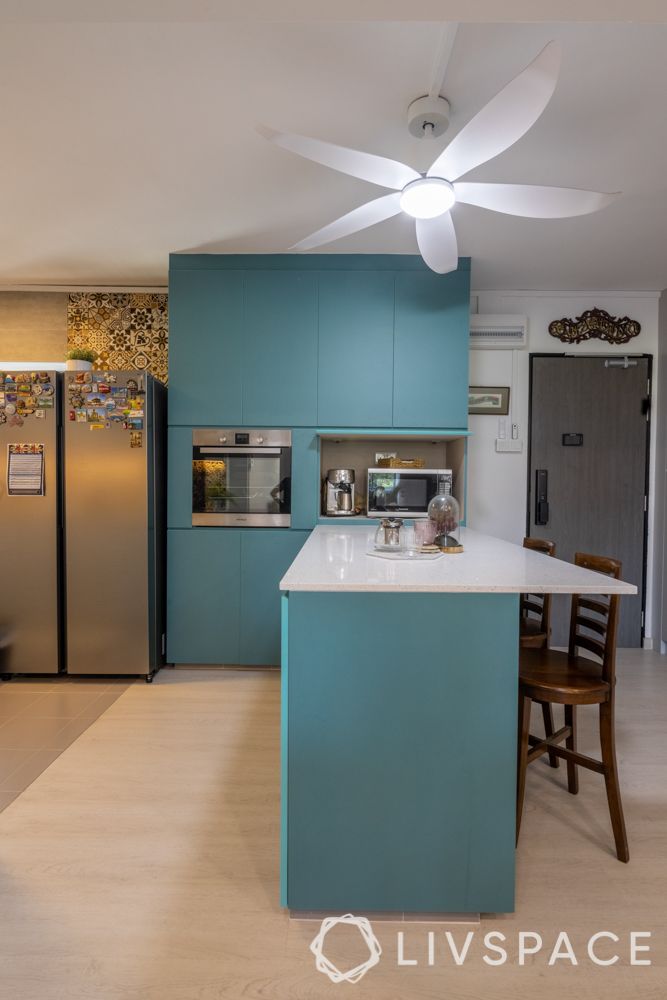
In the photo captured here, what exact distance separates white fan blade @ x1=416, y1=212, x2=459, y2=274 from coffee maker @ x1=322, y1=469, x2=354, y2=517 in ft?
5.03

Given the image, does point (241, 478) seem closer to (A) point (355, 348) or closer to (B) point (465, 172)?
(A) point (355, 348)

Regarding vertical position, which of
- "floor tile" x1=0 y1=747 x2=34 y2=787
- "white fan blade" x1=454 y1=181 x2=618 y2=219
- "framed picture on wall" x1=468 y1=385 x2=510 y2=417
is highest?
"white fan blade" x1=454 y1=181 x2=618 y2=219

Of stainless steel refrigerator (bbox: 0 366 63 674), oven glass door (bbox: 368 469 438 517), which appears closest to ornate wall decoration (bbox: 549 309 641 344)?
oven glass door (bbox: 368 469 438 517)

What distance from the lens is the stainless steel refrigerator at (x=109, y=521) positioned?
120 inches

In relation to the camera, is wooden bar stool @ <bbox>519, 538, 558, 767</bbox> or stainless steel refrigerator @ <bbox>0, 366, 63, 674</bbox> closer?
wooden bar stool @ <bbox>519, 538, 558, 767</bbox>

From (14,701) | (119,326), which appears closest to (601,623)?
(14,701)

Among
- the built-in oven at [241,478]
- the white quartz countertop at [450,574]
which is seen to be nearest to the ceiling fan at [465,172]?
the white quartz countertop at [450,574]

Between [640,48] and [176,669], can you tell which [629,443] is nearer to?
[640,48]

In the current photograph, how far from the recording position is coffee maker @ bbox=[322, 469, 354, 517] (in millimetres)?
3400

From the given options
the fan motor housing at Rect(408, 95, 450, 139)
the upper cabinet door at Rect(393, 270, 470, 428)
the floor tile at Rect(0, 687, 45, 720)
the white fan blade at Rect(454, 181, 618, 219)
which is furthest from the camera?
the upper cabinet door at Rect(393, 270, 470, 428)

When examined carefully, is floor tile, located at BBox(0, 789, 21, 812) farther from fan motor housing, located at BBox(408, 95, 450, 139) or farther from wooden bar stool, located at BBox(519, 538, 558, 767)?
fan motor housing, located at BBox(408, 95, 450, 139)

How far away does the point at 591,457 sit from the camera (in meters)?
3.84

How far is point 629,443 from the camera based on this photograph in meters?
3.83

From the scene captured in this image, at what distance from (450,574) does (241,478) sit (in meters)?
2.05
